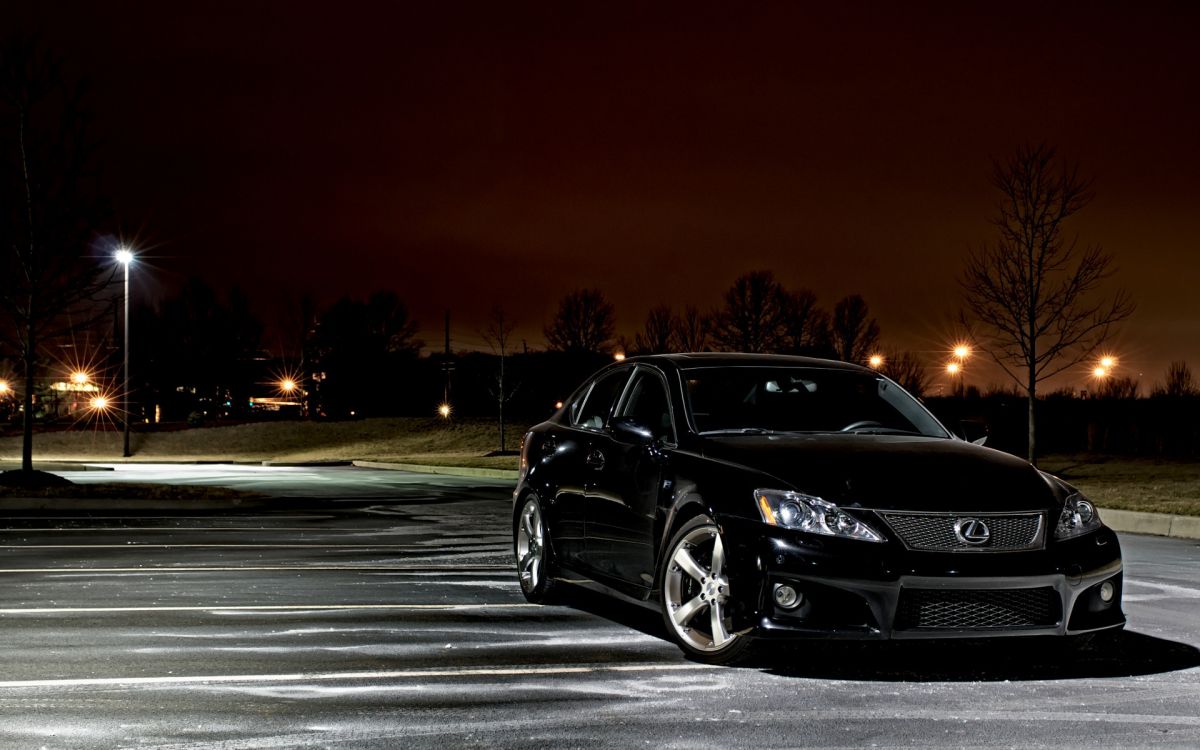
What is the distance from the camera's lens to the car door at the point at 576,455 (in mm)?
8336

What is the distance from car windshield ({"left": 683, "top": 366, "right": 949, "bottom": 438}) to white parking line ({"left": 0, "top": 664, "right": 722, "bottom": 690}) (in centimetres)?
144

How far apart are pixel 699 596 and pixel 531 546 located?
8.76 feet

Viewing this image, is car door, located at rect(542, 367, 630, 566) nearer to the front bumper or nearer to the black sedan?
the black sedan

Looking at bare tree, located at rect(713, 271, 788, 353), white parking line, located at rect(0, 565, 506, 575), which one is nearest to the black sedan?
white parking line, located at rect(0, 565, 506, 575)

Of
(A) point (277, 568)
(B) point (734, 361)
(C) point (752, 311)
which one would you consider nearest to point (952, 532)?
(B) point (734, 361)

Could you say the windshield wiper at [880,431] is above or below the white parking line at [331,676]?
above

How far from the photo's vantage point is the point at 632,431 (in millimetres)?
7398

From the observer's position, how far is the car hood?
20.7 feet

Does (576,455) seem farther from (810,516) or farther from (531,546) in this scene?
(810,516)

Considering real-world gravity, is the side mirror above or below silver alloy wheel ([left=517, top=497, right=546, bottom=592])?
above

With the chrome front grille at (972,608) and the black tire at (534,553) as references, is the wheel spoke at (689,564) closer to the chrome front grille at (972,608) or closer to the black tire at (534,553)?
the chrome front grille at (972,608)

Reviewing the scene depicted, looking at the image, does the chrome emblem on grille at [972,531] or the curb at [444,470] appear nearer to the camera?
the chrome emblem on grille at [972,531]

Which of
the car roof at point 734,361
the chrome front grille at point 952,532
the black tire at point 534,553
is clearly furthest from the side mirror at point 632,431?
the chrome front grille at point 952,532

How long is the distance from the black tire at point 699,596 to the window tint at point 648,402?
114 cm
